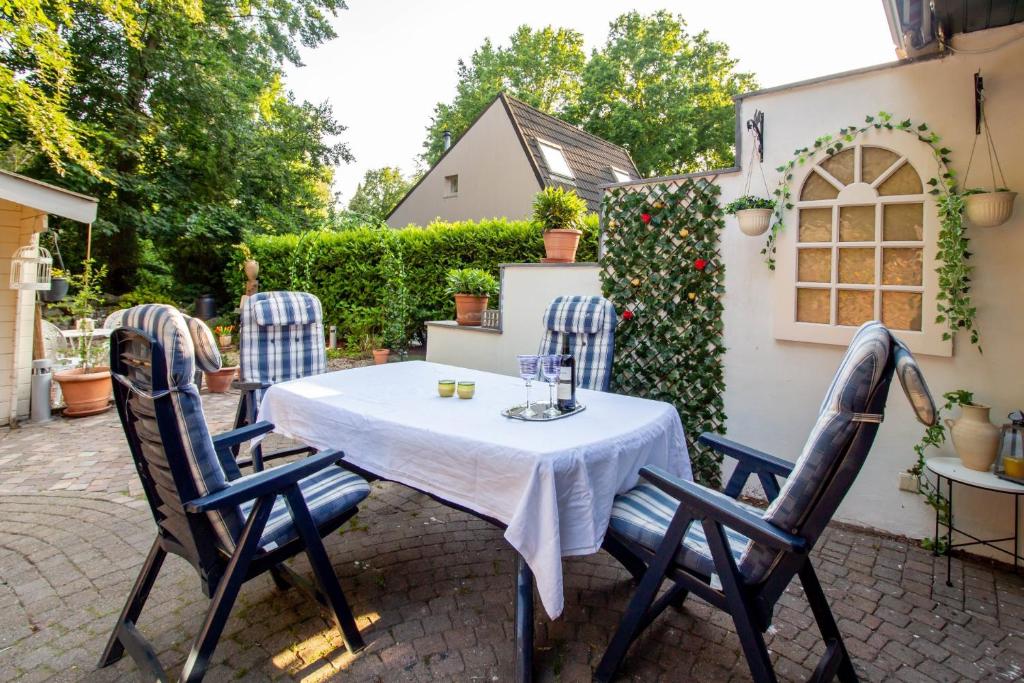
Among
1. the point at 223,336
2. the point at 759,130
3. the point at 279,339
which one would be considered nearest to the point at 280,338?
the point at 279,339

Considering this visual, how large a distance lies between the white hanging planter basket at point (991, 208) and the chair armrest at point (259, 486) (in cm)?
306

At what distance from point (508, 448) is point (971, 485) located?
2131 millimetres

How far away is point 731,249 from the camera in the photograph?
343 cm

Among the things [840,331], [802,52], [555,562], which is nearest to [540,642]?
[555,562]

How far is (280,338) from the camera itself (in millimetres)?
3752

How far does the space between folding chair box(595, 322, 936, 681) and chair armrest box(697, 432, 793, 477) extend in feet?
0.07

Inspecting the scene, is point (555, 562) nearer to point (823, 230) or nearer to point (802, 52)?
point (823, 230)

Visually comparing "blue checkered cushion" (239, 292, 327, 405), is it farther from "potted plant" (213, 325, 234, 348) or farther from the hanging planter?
"potted plant" (213, 325, 234, 348)

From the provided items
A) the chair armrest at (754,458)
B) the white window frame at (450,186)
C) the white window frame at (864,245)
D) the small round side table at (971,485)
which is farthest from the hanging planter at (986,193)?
the white window frame at (450,186)

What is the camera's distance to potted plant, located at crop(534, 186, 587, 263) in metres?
4.62

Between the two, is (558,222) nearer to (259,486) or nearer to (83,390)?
(259,486)

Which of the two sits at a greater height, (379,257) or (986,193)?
(379,257)

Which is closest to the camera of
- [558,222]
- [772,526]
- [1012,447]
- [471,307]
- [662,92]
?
[772,526]

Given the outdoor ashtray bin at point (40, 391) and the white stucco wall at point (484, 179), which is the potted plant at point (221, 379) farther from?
the white stucco wall at point (484, 179)
